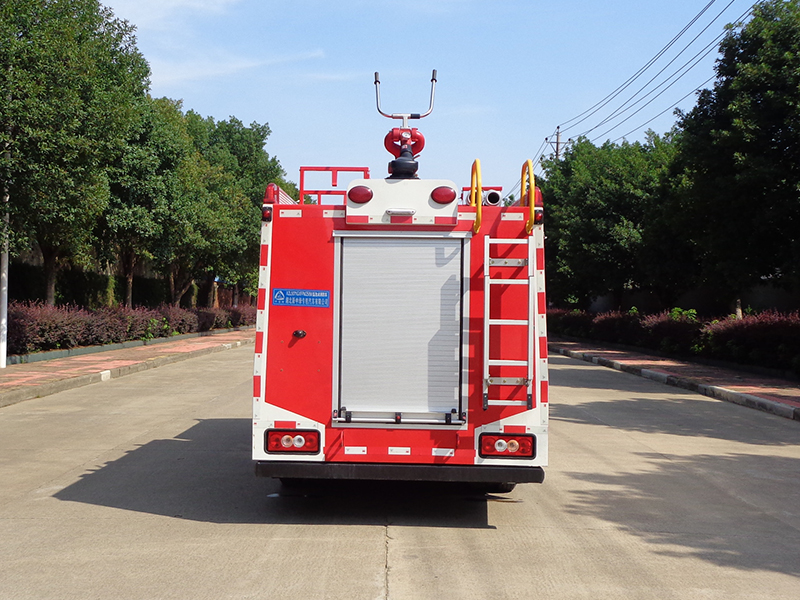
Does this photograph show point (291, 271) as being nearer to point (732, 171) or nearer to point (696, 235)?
point (732, 171)

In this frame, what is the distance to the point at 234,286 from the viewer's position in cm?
5791

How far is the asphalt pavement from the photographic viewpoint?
1518cm

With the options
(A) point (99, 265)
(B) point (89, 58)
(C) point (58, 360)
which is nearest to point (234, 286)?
(A) point (99, 265)

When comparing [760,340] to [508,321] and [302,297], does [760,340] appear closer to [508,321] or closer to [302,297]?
[508,321]

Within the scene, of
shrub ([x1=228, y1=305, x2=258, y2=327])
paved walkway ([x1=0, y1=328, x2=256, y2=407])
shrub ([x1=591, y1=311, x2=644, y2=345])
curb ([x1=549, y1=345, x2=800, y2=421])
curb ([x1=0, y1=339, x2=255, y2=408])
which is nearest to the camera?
curb ([x1=0, y1=339, x2=255, y2=408])

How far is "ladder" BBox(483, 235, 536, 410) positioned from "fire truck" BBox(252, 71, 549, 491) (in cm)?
1

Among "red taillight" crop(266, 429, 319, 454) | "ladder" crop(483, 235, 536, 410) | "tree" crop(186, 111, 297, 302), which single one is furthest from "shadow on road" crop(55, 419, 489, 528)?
"tree" crop(186, 111, 297, 302)

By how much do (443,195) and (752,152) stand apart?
14.8 metres

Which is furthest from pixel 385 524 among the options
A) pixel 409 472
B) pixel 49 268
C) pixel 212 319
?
pixel 212 319

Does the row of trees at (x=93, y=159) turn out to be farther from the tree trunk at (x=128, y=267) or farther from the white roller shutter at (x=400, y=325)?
the white roller shutter at (x=400, y=325)

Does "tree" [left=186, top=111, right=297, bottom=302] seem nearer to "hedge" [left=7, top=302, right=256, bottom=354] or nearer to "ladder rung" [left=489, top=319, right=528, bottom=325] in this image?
"hedge" [left=7, top=302, right=256, bottom=354]

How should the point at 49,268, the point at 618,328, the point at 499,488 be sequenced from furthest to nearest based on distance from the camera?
the point at 618,328, the point at 49,268, the point at 499,488

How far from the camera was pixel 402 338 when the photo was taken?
20.9ft

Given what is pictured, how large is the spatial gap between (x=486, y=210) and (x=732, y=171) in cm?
1544
